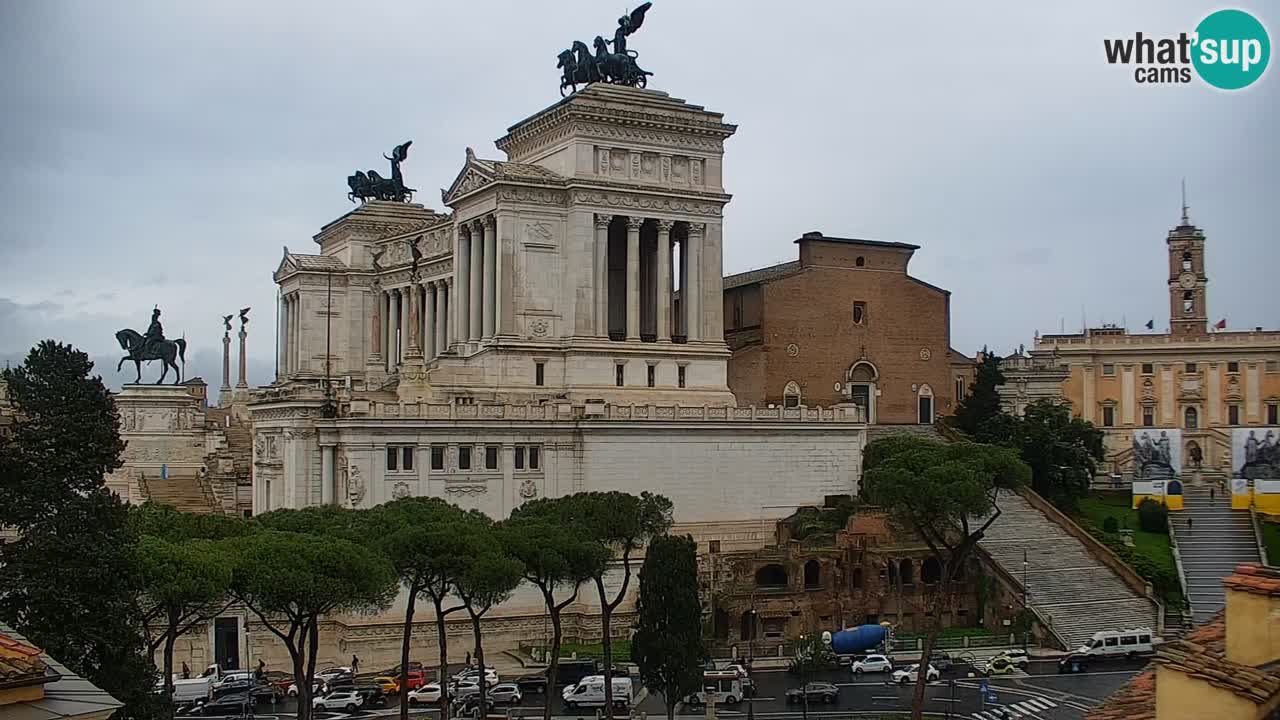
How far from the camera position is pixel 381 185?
10650cm

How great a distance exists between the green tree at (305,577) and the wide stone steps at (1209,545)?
42.9 metres

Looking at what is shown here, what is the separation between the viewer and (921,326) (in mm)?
90062

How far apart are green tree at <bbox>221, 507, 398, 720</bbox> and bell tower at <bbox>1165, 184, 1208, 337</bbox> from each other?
85721 mm

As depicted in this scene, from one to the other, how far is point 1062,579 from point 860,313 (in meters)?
24.2

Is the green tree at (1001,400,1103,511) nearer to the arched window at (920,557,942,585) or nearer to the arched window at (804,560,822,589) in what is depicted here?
the arched window at (920,557,942,585)

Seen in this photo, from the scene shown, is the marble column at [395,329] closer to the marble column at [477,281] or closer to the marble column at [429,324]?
the marble column at [429,324]

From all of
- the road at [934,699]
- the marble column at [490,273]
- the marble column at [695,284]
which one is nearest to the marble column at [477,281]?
the marble column at [490,273]

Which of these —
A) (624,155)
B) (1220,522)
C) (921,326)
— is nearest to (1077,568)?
(1220,522)

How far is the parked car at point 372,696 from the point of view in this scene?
52.4 m

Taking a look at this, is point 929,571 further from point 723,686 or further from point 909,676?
point 723,686

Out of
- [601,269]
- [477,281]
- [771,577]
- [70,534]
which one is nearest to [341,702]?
[70,534]

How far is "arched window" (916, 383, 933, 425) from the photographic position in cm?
8975

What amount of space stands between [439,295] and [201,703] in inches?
1812

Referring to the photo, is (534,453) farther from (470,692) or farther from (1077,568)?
(1077,568)
